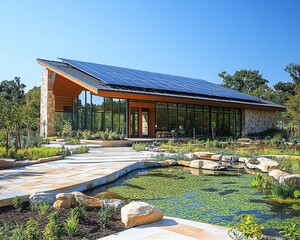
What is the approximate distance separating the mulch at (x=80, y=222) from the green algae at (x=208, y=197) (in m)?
1.20

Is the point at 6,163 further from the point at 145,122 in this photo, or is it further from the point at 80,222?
the point at 145,122

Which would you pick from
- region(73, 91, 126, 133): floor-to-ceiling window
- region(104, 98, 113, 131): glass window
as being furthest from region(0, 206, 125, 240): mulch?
region(104, 98, 113, 131): glass window

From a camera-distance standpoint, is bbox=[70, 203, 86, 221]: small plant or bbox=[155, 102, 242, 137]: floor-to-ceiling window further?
bbox=[155, 102, 242, 137]: floor-to-ceiling window

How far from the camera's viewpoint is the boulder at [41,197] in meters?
4.84

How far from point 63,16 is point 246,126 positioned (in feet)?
63.3

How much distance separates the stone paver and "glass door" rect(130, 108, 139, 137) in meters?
16.5

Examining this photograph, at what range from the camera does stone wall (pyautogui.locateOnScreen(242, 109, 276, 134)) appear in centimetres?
2700

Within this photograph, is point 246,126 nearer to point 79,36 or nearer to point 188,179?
point 79,36

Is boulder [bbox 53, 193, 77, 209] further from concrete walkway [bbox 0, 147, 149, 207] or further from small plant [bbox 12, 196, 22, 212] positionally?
concrete walkway [bbox 0, 147, 149, 207]

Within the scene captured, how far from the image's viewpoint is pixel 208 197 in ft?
20.6

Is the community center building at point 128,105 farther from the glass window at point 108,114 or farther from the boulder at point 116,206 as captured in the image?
the boulder at point 116,206

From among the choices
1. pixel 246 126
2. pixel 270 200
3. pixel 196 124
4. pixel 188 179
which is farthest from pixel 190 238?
pixel 246 126

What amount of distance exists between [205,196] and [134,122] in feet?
48.4

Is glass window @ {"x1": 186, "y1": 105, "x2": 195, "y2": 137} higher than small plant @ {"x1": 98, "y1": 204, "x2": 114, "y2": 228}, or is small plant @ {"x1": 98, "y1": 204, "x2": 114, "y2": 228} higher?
glass window @ {"x1": 186, "y1": 105, "x2": 195, "y2": 137}
